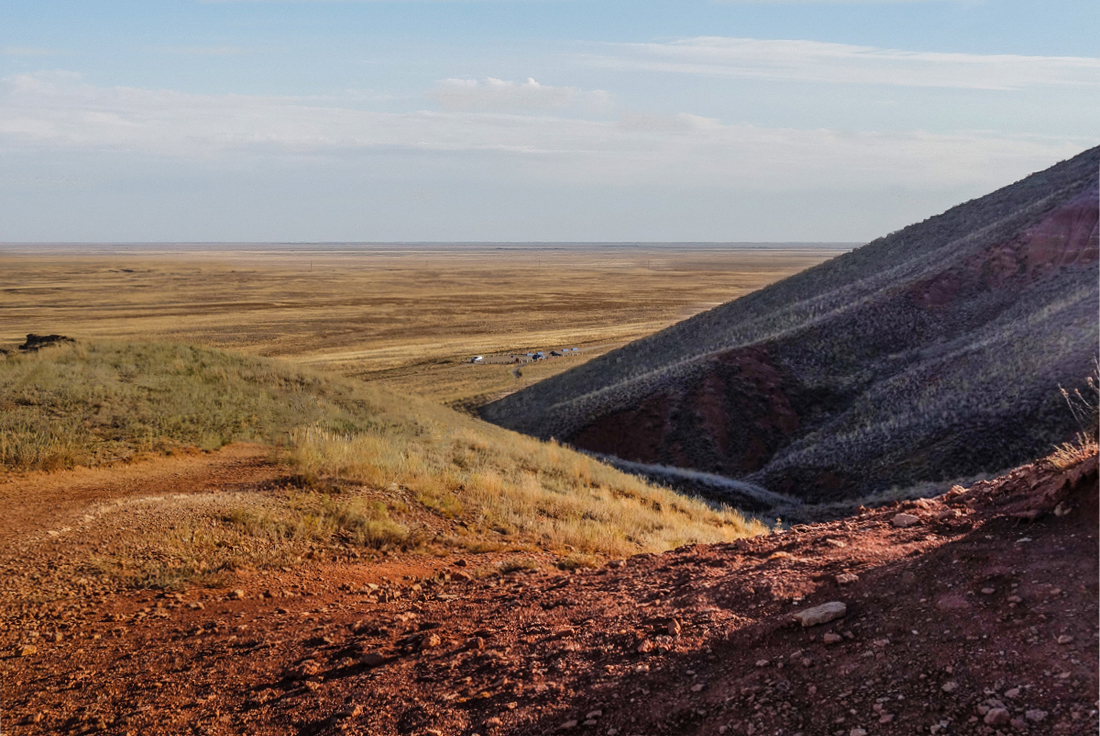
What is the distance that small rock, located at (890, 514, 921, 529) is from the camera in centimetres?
652

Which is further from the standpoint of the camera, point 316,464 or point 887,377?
point 887,377

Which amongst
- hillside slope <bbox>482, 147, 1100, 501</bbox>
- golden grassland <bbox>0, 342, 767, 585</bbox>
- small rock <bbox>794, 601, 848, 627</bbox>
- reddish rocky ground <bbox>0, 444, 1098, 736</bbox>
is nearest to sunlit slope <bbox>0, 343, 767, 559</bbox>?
golden grassland <bbox>0, 342, 767, 585</bbox>

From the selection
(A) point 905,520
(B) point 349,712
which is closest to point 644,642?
(B) point 349,712

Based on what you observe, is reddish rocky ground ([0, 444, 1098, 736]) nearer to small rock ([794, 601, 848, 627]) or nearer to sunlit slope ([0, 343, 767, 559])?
small rock ([794, 601, 848, 627])

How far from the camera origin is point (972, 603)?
14.9 ft

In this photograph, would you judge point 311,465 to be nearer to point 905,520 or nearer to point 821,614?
point 905,520

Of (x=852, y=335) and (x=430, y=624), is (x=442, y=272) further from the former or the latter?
(x=430, y=624)

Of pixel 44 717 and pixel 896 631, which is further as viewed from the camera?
pixel 44 717

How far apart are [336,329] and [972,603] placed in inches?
2269

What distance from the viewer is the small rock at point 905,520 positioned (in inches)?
257

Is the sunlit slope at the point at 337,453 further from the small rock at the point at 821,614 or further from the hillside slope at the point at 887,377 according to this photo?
the hillside slope at the point at 887,377

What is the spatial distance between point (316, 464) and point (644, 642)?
718 cm

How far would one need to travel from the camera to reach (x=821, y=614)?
4863 millimetres

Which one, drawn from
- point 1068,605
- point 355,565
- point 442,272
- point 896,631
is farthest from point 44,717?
point 442,272
